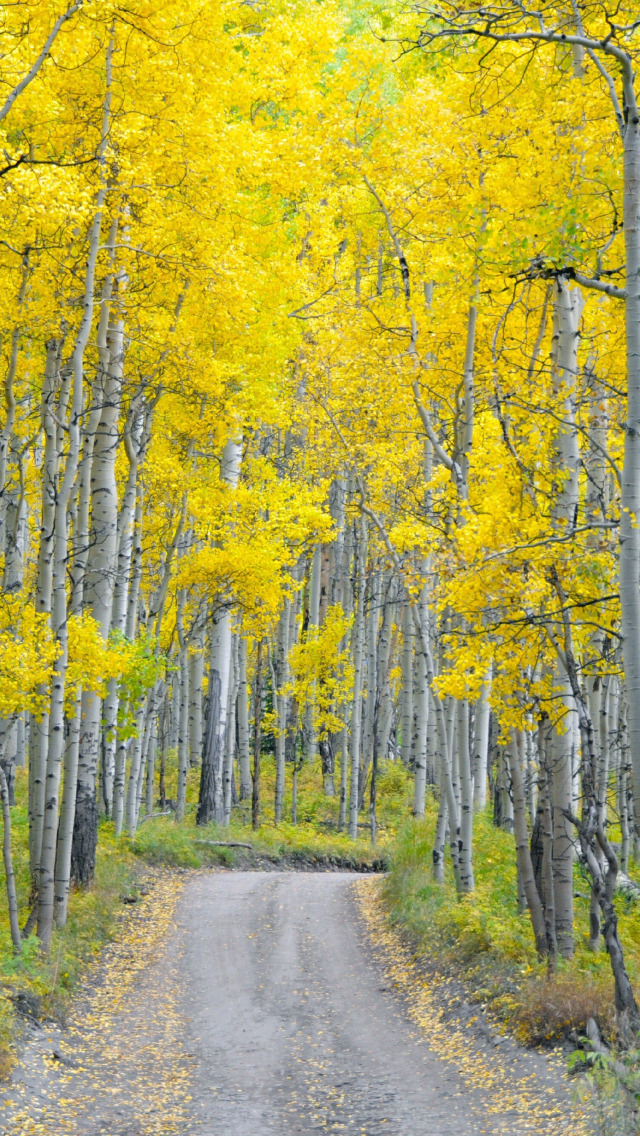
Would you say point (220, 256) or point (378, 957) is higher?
point (220, 256)

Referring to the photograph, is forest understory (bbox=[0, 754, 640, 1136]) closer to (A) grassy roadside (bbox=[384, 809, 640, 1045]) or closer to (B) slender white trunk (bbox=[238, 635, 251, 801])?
(A) grassy roadside (bbox=[384, 809, 640, 1045])

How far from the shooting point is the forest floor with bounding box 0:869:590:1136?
21.0ft

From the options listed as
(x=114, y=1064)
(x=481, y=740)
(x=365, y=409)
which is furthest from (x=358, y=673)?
(x=114, y=1064)

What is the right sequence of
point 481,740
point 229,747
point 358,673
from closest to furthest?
point 481,740 → point 358,673 → point 229,747

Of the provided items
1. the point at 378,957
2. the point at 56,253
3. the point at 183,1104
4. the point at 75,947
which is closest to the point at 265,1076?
the point at 183,1104

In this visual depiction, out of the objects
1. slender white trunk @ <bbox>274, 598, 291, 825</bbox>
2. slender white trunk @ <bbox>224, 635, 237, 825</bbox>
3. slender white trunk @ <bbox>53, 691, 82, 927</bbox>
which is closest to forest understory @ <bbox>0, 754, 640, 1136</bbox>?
slender white trunk @ <bbox>53, 691, 82, 927</bbox>

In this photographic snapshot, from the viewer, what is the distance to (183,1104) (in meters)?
6.82

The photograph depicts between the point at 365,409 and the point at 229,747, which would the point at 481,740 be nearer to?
the point at 365,409

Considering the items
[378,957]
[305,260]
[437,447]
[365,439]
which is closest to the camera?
[437,447]

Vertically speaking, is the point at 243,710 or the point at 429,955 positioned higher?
the point at 243,710

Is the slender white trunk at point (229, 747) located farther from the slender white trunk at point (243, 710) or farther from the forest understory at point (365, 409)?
the forest understory at point (365, 409)

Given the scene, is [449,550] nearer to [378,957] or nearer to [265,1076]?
[265,1076]

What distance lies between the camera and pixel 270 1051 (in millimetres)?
8047

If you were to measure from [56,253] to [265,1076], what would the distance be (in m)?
8.17
